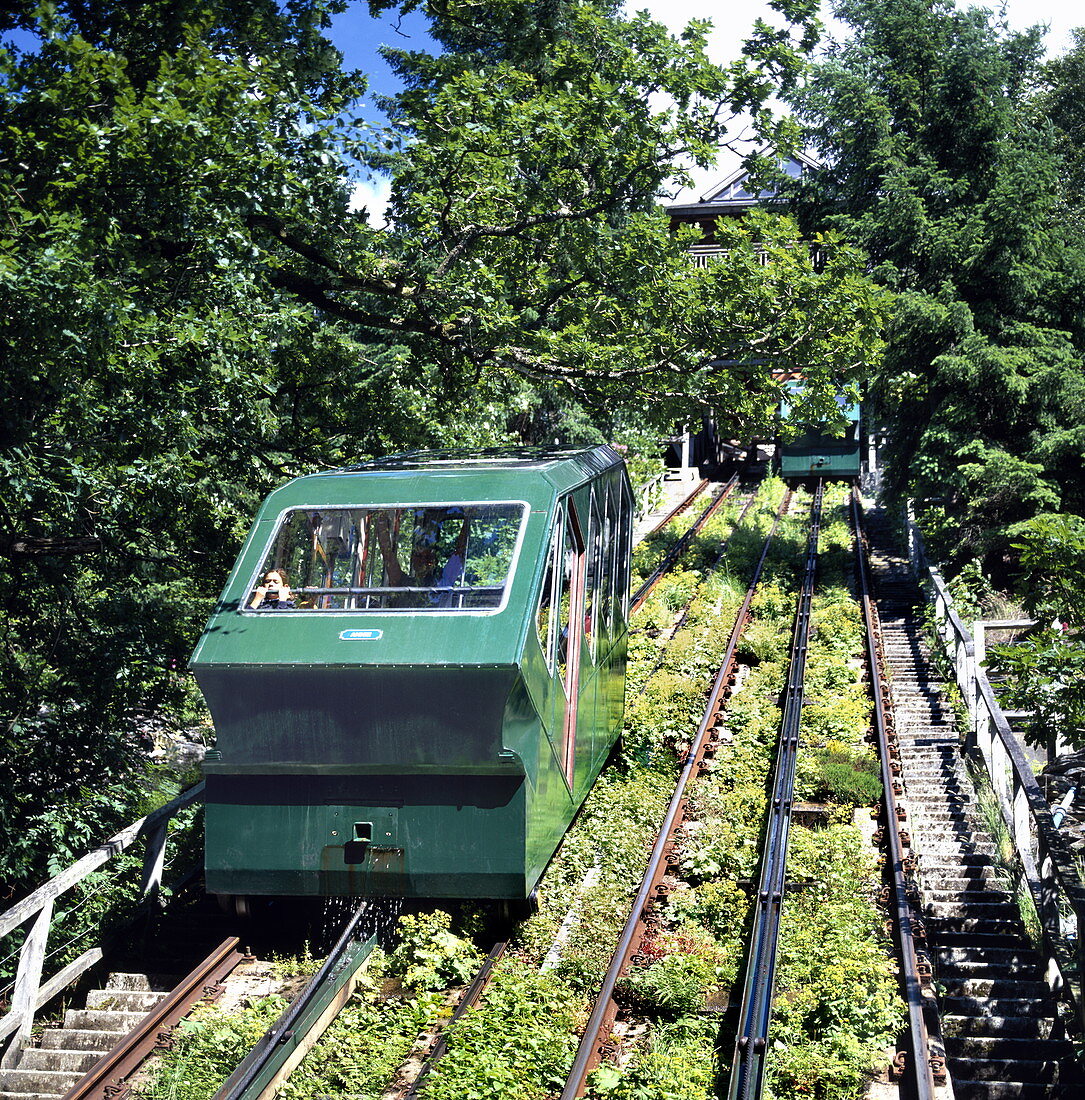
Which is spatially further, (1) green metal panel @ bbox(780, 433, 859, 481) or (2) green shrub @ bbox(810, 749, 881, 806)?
(1) green metal panel @ bbox(780, 433, 859, 481)

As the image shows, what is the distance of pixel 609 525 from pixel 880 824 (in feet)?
13.1

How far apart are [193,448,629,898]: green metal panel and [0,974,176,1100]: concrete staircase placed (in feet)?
3.48

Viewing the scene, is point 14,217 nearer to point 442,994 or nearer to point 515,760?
point 515,760

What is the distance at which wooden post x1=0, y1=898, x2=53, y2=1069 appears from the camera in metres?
8.08

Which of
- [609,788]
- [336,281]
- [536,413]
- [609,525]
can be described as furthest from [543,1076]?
[536,413]

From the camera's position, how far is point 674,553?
24.8 meters

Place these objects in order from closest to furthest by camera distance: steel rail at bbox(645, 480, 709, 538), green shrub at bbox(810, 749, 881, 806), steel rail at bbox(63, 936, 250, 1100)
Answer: steel rail at bbox(63, 936, 250, 1100) < green shrub at bbox(810, 749, 881, 806) < steel rail at bbox(645, 480, 709, 538)

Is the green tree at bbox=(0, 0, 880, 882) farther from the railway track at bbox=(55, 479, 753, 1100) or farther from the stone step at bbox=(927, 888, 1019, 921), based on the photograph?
the stone step at bbox=(927, 888, 1019, 921)

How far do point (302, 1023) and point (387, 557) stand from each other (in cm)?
337

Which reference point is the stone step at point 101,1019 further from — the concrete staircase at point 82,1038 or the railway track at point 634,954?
the railway track at point 634,954

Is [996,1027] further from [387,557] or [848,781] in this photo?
[387,557]

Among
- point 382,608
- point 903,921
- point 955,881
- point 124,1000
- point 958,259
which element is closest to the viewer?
point 124,1000

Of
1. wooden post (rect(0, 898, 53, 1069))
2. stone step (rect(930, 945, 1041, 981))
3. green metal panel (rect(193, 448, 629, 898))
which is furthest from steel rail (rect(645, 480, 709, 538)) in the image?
wooden post (rect(0, 898, 53, 1069))

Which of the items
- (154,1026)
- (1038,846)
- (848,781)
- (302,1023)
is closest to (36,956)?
(154,1026)
